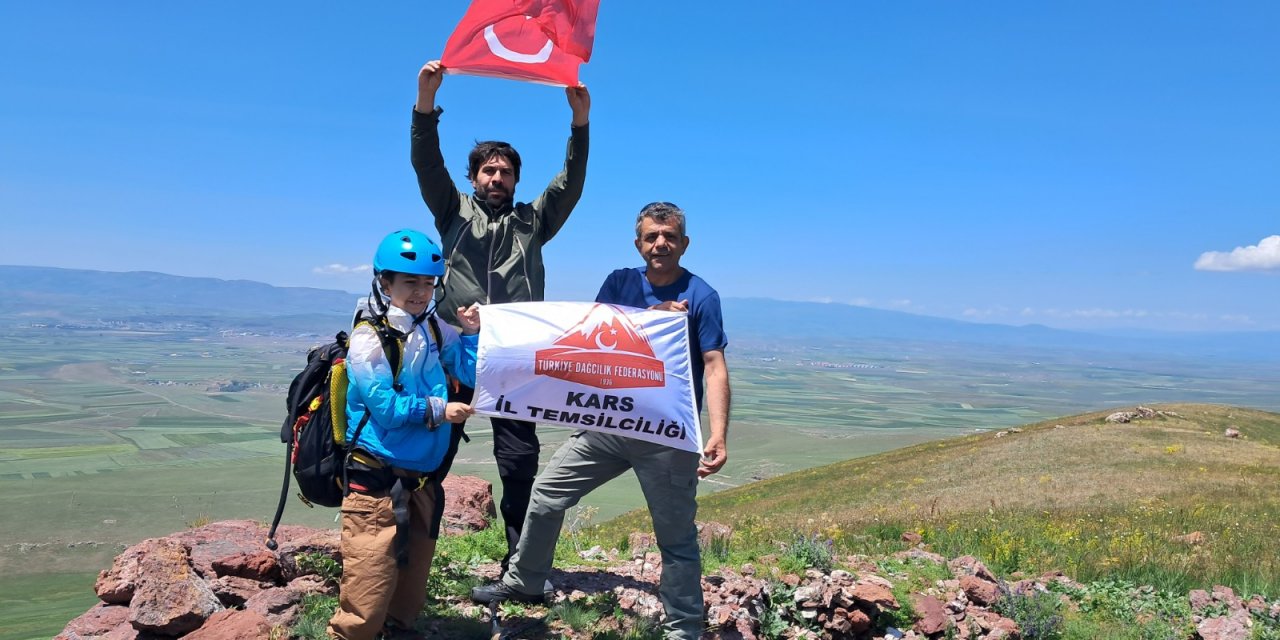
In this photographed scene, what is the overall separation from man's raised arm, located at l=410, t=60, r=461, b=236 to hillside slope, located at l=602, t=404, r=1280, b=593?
19.9 feet

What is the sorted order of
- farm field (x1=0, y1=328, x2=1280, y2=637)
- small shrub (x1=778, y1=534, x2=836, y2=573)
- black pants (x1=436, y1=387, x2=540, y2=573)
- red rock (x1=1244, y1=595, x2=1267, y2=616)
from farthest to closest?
farm field (x1=0, y1=328, x2=1280, y2=637) < small shrub (x1=778, y1=534, x2=836, y2=573) < red rock (x1=1244, y1=595, x2=1267, y2=616) < black pants (x1=436, y1=387, x2=540, y2=573)

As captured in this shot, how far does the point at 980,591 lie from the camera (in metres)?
6.32

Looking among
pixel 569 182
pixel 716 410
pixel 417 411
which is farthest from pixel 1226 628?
pixel 417 411

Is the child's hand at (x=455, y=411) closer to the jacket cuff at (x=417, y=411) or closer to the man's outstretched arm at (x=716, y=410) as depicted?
the jacket cuff at (x=417, y=411)

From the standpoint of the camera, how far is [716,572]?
21.7 ft

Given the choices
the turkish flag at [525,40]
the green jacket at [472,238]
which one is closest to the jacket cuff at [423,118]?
the green jacket at [472,238]

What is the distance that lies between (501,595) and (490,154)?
2998 mm

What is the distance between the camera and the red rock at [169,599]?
4.63 meters

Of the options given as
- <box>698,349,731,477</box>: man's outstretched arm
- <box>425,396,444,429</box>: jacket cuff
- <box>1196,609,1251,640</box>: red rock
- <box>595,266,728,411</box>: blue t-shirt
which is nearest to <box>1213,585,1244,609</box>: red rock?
<box>1196,609,1251,640</box>: red rock

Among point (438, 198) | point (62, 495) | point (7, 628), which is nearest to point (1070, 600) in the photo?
point (438, 198)

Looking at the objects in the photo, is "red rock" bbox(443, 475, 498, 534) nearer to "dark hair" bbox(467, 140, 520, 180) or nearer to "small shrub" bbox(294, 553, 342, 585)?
"small shrub" bbox(294, 553, 342, 585)

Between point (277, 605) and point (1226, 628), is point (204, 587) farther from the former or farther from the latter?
point (1226, 628)

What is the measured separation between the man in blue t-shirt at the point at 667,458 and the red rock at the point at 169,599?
1.96 m

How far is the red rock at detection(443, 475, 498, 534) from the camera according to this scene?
7695 millimetres
